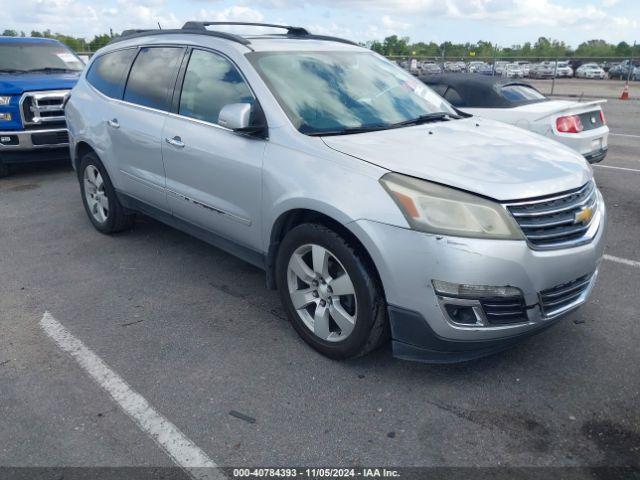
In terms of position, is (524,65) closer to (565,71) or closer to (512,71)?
(512,71)

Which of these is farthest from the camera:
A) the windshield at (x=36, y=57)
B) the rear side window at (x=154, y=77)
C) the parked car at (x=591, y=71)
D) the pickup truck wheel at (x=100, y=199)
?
the parked car at (x=591, y=71)

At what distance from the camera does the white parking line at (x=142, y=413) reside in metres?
2.53

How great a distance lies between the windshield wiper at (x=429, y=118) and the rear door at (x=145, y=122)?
5.85ft

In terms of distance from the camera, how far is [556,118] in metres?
6.86

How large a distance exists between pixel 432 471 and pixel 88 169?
4449 millimetres

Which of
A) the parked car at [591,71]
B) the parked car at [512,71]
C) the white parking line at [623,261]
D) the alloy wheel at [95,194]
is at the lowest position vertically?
the parked car at [591,71]

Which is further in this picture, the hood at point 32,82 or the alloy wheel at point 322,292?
the hood at point 32,82

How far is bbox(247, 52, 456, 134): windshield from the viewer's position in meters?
3.51

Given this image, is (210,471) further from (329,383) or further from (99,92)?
(99,92)

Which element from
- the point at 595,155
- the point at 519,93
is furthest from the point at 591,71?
the point at 595,155

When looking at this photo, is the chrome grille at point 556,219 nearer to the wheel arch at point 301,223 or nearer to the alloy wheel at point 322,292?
the wheel arch at point 301,223

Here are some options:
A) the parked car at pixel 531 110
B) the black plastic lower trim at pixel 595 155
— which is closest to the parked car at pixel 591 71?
the parked car at pixel 531 110

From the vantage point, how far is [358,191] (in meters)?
2.94

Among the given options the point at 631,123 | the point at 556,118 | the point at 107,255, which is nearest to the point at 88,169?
the point at 107,255
